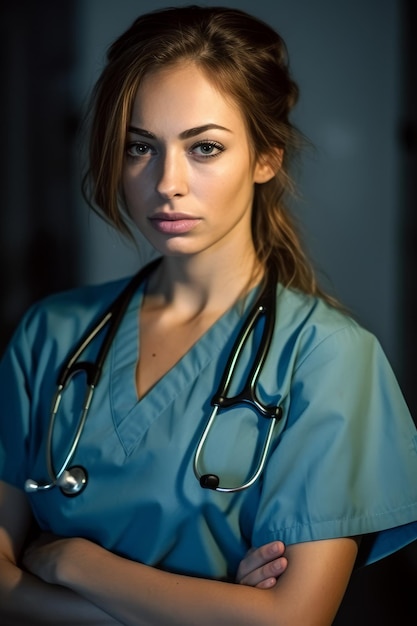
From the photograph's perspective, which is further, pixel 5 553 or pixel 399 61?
pixel 399 61

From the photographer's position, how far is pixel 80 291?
142 cm

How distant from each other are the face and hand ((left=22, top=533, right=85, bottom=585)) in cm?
40

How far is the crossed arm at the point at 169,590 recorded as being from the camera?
1.03 meters

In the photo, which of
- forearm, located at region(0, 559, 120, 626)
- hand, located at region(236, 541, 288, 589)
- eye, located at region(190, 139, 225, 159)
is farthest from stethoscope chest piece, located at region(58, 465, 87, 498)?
eye, located at region(190, 139, 225, 159)

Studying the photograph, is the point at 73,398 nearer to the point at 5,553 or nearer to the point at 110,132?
the point at 5,553

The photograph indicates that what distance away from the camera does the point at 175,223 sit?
3.83 feet

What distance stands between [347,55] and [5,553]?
1.12 meters

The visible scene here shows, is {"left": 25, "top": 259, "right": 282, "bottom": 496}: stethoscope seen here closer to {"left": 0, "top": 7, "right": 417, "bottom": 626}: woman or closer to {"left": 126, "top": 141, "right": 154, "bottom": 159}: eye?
{"left": 0, "top": 7, "right": 417, "bottom": 626}: woman

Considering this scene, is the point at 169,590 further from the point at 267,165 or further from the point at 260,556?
the point at 267,165

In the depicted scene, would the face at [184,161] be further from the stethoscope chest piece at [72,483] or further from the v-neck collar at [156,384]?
the stethoscope chest piece at [72,483]

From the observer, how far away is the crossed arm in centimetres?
103

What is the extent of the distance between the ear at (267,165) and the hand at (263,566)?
1.64 ft

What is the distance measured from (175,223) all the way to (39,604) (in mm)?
520

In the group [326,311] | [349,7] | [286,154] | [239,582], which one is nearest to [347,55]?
[349,7]
